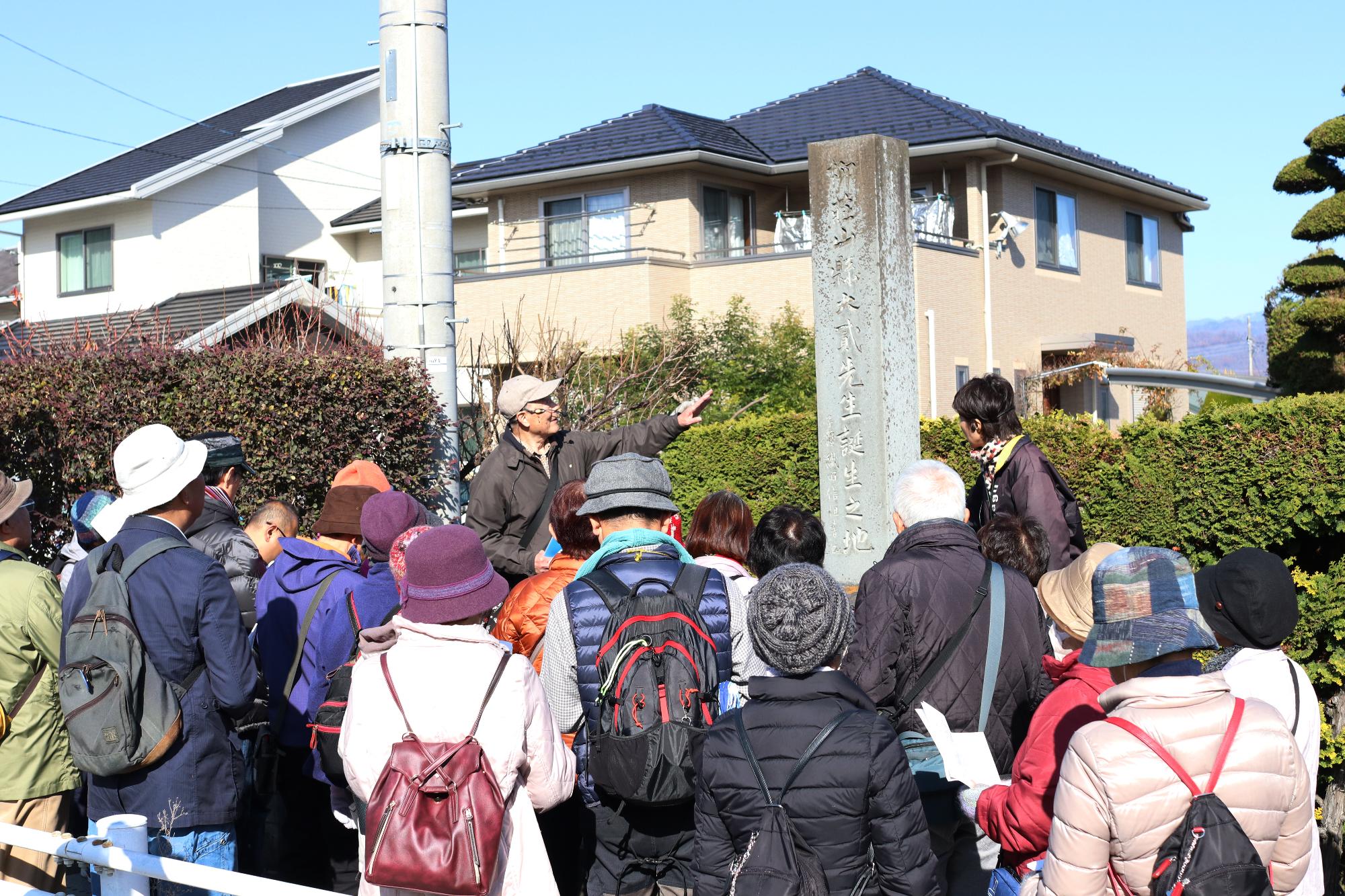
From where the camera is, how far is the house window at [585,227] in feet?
70.9

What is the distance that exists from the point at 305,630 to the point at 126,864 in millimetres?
1410

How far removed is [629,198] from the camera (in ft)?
71.1

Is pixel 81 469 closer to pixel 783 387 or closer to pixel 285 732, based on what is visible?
pixel 285 732

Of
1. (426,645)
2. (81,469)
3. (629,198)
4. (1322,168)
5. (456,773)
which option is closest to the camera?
(456,773)

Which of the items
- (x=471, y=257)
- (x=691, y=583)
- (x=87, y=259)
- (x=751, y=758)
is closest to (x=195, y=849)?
(x=691, y=583)

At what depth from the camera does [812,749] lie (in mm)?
3043

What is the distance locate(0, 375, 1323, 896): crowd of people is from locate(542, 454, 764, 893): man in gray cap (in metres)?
0.01

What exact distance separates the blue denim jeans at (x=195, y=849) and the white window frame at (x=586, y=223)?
677 inches

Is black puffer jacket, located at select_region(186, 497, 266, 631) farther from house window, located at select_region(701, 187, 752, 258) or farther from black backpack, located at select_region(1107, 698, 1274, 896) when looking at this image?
house window, located at select_region(701, 187, 752, 258)

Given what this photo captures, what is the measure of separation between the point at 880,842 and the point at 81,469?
6585 millimetres

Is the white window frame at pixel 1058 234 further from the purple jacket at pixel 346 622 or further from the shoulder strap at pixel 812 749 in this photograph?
the shoulder strap at pixel 812 749

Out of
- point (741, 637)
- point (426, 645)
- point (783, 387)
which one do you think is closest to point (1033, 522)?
point (741, 637)

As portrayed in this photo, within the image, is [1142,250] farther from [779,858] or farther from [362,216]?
[779,858]

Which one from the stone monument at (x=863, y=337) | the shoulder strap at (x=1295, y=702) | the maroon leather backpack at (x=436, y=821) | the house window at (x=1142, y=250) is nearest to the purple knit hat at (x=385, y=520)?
the maroon leather backpack at (x=436, y=821)
